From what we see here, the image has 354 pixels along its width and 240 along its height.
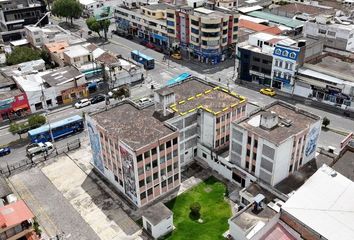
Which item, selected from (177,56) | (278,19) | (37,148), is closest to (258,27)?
(278,19)

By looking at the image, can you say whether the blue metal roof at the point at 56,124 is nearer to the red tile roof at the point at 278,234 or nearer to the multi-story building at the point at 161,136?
the multi-story building at the point at 161,136

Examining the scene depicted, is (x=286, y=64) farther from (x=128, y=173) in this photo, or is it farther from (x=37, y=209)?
(x=37, y=209)

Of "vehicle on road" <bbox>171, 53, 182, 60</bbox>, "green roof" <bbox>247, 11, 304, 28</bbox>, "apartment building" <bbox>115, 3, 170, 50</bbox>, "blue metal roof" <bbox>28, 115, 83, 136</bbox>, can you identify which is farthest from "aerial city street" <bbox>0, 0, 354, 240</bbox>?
"green roof" <bbox>247, 11, 304, 28</bbox>

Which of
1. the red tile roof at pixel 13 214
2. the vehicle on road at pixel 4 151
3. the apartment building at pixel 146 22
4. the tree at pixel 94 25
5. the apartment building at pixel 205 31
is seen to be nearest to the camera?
the red tile roof at pixel 13 214

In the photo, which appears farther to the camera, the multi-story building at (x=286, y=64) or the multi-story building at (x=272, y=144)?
the multi-story building at (x=286, y=64)

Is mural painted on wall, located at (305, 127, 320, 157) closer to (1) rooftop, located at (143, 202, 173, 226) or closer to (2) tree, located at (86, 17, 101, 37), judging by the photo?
(1) rooftop, located at (143, 202, 173, 226)

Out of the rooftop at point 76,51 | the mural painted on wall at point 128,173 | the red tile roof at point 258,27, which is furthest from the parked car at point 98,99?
the red tile roof at point 258,27

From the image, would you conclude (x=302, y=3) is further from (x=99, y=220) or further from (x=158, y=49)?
(x=99, y=220)
